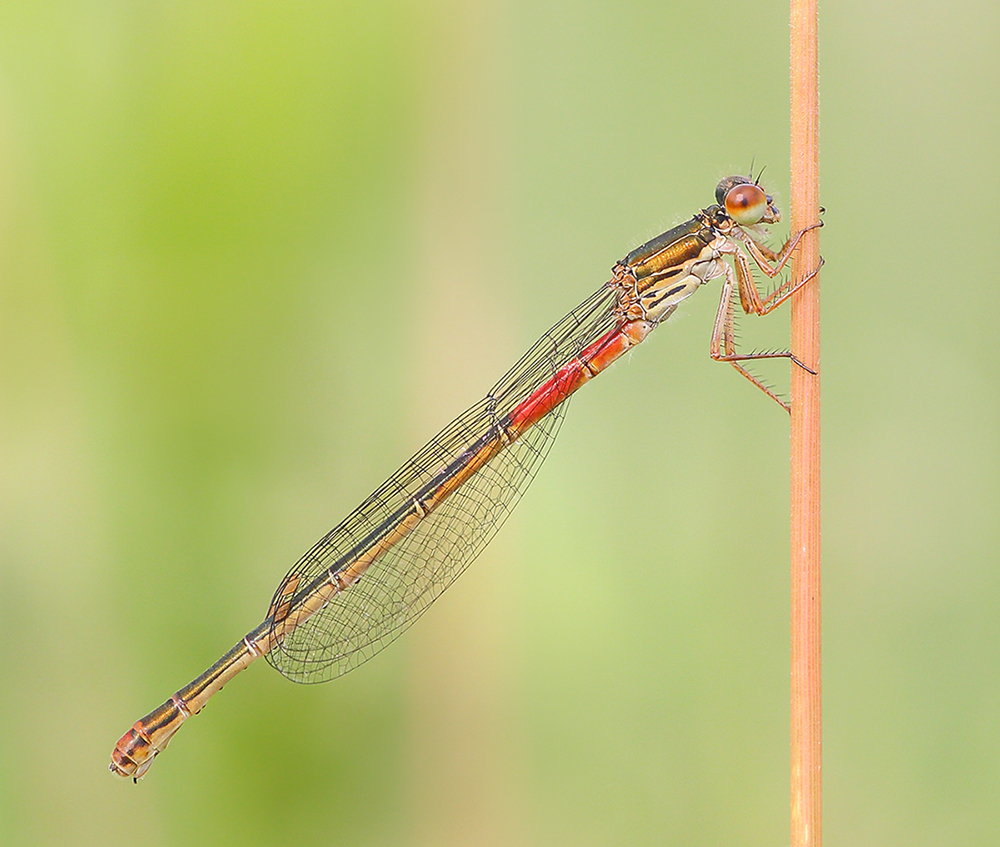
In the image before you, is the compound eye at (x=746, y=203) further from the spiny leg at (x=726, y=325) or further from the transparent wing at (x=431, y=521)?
the transparent wing at (x=431, y=521)

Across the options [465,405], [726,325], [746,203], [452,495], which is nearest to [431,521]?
[452,495]

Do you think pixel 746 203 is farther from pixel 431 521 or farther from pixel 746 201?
pixel 431 521

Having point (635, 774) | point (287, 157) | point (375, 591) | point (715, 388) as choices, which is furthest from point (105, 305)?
point (635, 774)

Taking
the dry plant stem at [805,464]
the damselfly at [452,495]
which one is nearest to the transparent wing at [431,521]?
the damselfly at [452,495]

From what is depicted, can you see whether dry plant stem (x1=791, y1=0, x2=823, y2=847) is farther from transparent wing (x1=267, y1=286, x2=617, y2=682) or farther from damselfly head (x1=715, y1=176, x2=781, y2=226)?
transparent wing (x1=267, y1=286, x2=617, y2=682)

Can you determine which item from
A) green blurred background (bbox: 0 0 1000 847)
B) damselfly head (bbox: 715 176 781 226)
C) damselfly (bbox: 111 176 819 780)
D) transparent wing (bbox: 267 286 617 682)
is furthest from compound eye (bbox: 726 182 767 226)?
transparent wing (bbox: 267 286 617 682)

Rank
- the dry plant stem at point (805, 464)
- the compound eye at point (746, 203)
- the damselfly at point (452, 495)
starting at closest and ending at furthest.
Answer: the dry plant stem at point (805, 464)
the compound eye at point (746, 203)
the damselfly at point (452, 495)
